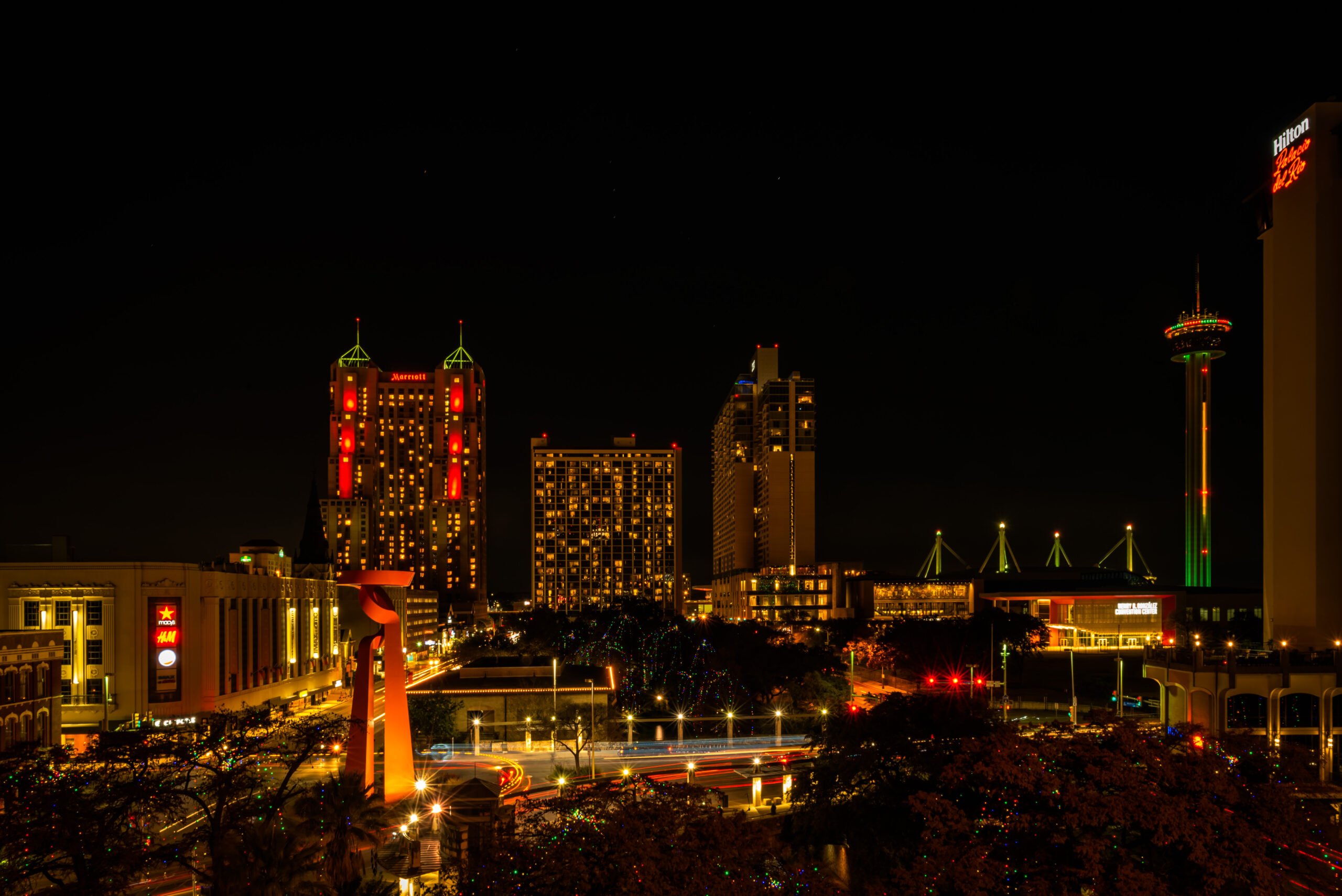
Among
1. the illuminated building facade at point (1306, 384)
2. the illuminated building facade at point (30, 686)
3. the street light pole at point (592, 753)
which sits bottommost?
the street light pole at point (592, 753)

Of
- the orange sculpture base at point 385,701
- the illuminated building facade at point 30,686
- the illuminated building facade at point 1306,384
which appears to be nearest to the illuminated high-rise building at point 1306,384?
the illuminated building facade at point 1306,384

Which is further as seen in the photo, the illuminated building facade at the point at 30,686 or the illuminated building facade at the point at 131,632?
the illuminated building facade at the point at 131,632

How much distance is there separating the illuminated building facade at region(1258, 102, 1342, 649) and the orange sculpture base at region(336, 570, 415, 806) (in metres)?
49.9

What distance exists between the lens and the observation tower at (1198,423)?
134 meters

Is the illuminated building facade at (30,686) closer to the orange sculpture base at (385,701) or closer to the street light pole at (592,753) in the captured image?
the orange sculpture base at (385,701)

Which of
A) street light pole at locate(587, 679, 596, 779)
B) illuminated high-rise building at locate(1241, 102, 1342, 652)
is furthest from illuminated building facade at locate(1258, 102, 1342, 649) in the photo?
street light pole at locate(587, 679, 596, 779)

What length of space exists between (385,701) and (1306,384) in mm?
53562

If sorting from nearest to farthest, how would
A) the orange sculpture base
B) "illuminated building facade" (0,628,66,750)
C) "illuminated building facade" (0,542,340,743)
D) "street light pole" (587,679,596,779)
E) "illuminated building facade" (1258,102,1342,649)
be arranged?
the orange sculpture base, "street light pole" (587,679,596,779), "illuminated building facade" (0,628,66,750), "illuminated building facade" (1258,102,1342,649), "illuminated building facade" (0,542,340,743)

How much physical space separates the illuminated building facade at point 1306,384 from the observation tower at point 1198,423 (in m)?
82.8

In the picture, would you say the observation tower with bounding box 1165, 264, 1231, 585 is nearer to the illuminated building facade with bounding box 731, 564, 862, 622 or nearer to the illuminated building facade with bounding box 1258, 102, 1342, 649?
the illuminated building facade with bounding box 731, 564, 862, 622

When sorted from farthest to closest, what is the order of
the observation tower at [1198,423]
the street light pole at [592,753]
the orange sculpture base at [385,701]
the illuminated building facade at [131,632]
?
the observation tower at [1198,423] → the illuminated building facade at [131,632] → the street light pole at [592,753] → the orange sculpture base at [385,701]

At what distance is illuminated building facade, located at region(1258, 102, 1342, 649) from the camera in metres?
55.5

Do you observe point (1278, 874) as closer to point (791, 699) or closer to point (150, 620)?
point (791, 699)

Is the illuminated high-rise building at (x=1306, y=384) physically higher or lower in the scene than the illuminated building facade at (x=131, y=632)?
higher
